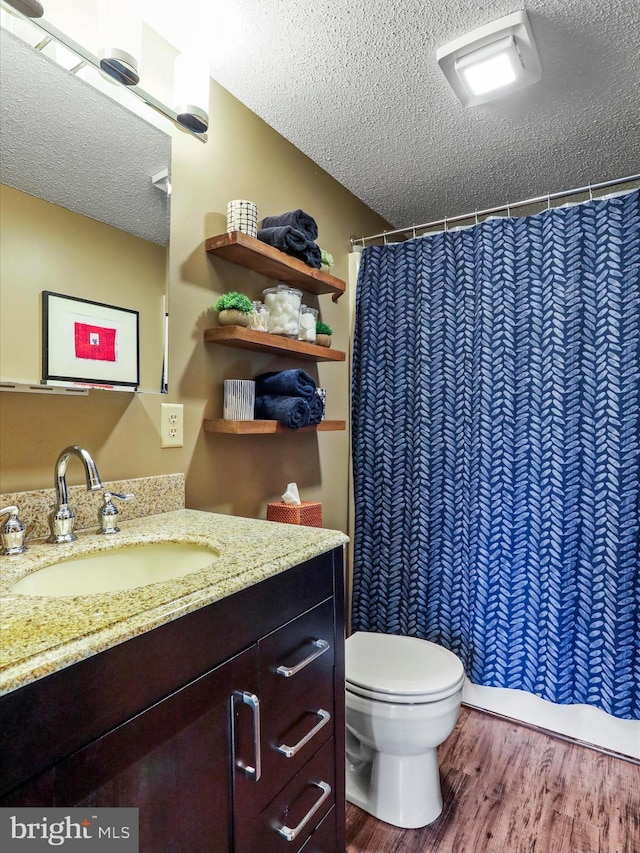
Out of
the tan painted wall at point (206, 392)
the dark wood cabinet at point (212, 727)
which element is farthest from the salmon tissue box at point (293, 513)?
the dark wood cabinet at point (212, 727)

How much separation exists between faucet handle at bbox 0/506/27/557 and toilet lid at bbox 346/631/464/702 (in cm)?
101

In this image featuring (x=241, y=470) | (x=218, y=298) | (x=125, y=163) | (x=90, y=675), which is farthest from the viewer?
(x=241, y=470)

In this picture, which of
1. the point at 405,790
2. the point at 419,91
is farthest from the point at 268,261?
the point at 405,790

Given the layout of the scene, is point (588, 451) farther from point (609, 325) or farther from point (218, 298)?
point (218, 298)

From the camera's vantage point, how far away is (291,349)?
1.66 m

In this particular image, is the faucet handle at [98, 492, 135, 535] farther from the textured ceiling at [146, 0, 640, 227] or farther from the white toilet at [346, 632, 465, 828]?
the textured ceiling at [146, 0, 640, 227]

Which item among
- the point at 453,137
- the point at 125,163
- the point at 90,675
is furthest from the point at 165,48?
the point at 90,675

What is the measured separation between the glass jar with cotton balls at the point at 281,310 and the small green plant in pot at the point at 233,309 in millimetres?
165

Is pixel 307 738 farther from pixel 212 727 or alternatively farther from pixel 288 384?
pixel 288 384

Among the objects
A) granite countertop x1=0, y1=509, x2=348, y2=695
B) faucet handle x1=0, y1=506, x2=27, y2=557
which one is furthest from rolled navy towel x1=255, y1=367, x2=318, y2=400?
faucet handle x1=0, y1=506, x2=27, y2=557

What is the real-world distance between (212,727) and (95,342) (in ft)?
2.81

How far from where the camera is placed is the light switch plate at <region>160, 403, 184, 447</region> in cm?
138

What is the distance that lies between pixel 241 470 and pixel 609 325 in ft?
4.52

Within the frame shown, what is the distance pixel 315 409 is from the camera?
168 centimetres
